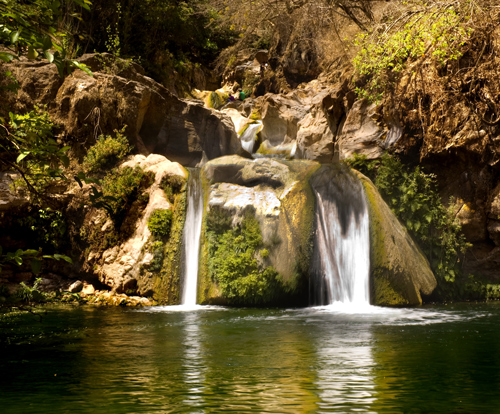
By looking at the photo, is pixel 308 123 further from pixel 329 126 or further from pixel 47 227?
pixel 47 227

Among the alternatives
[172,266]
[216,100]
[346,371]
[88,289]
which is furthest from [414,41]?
[216,100]

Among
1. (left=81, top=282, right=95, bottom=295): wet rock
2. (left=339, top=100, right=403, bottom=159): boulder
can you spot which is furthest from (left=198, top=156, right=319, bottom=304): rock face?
(left=81, top=282, right=95, bottom=295): wet rock

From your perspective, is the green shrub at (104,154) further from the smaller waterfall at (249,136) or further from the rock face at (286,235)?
the smaller waterfall at (249,136)

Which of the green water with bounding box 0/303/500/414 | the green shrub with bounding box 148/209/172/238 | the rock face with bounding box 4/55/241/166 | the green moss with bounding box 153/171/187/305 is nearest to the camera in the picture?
the green water with bounding box 0/303/500/414

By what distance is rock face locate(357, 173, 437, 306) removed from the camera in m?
11.4

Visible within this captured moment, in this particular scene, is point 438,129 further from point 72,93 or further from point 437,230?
point 72,93

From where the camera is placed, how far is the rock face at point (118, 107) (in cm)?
1444

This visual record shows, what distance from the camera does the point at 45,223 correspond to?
13.7 m

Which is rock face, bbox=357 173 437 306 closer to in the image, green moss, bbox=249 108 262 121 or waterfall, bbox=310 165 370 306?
waterfall, bbox=310 165 370 306

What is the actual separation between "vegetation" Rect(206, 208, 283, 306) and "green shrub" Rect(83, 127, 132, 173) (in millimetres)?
4098

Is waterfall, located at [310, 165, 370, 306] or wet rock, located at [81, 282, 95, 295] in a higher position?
waterfall, located at [310, 165, 370, 306]

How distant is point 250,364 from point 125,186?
8.55 metres

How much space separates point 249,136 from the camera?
19.5m

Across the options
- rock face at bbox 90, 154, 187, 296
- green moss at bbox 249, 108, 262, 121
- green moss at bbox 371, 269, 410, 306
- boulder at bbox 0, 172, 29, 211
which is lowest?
green moss at bbox 371, 269, 410, 306
